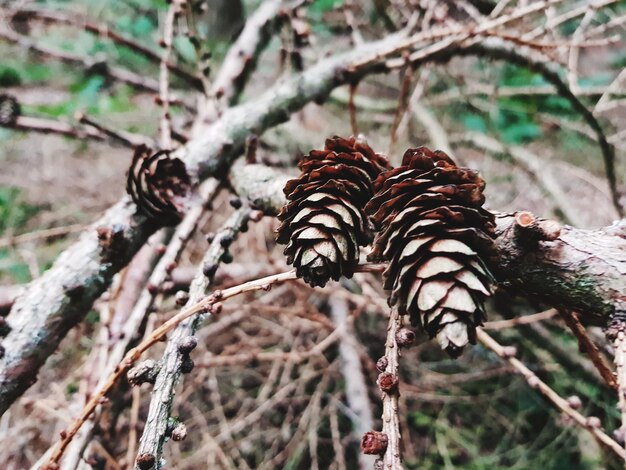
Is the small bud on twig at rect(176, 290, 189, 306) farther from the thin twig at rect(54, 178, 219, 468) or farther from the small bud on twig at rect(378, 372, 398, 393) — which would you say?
the small bud on twig at rect(378, 372, 398, 393)

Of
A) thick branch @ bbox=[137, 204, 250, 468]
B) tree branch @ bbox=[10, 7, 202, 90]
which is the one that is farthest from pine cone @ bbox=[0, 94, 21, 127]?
thick branch @ bbox=[137, 204, 250, 468]

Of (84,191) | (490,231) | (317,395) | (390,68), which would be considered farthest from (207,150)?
(84,191)

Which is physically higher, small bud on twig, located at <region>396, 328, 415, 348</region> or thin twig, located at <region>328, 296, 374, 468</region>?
small bud on twig, located at <region>396, 328, 415, 348</region>

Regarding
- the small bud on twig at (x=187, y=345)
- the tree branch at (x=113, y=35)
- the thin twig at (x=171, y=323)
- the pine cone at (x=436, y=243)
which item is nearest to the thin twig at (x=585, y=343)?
the pine cone at (x=436, y=243)

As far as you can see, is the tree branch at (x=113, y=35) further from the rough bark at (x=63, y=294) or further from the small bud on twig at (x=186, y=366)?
the small bud on twig at (x=186, y=366)

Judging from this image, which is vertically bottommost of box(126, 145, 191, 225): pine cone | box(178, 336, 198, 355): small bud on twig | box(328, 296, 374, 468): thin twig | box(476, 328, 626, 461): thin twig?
box(328, 296, 374, 468): thin twig
